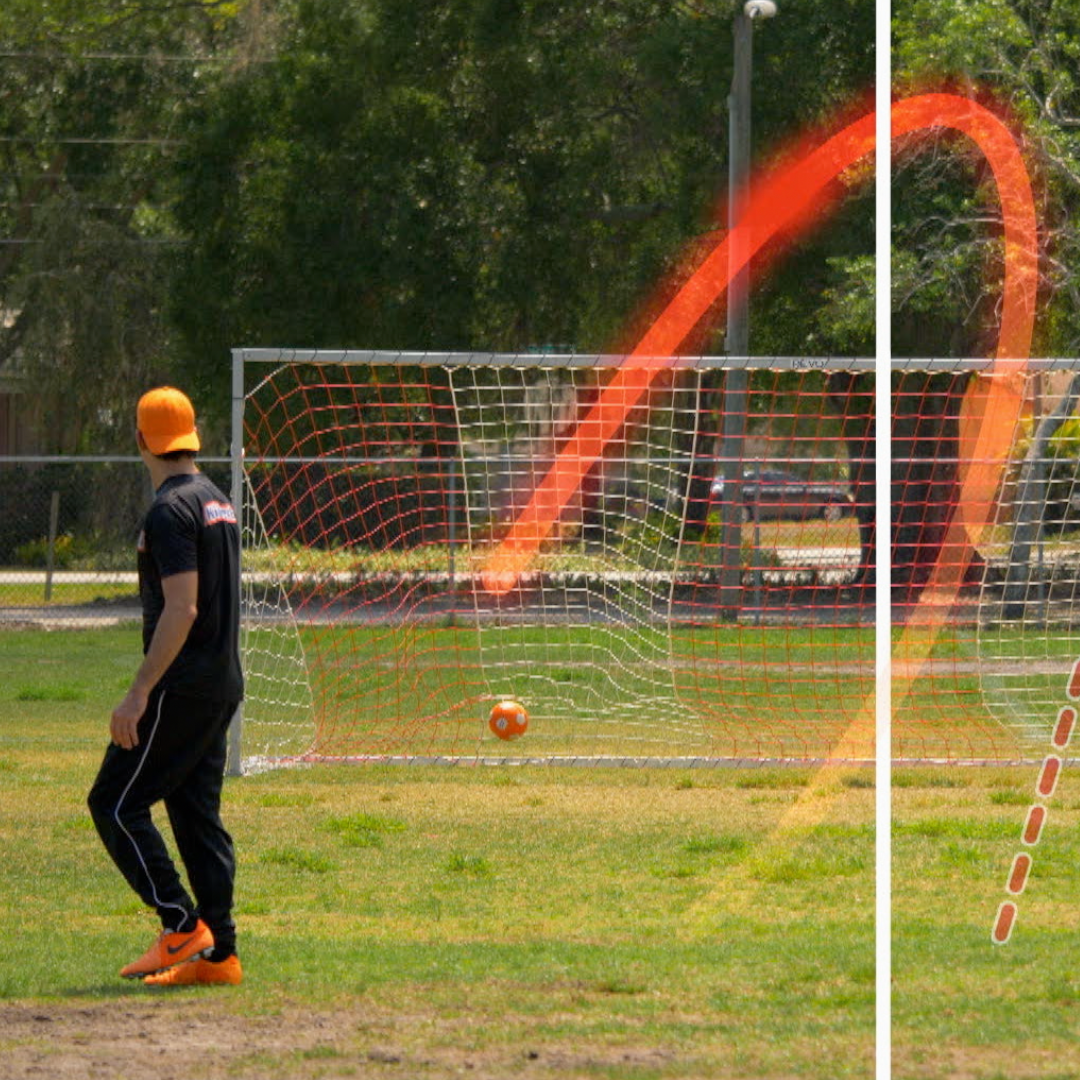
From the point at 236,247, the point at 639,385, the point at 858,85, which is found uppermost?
the point at 858,85

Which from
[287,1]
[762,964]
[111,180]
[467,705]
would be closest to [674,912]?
[762,964]

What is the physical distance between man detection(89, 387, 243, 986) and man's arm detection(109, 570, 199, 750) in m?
0.01

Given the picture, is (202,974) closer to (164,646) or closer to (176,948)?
(176,948)

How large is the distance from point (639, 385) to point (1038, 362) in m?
17.0

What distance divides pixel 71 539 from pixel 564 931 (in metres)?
22.3

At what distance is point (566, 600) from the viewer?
20.1m

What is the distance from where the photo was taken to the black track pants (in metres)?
7.12

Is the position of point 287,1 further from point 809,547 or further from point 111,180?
point 809,547

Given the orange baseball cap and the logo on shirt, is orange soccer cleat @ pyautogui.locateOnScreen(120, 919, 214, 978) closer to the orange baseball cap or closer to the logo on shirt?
the logo on shirt

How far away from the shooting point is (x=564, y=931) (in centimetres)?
812

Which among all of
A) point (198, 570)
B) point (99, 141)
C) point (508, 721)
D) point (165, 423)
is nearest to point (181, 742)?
point (198, 570)

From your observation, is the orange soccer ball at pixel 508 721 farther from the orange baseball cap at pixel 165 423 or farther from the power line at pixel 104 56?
the power line at pixel 104 56

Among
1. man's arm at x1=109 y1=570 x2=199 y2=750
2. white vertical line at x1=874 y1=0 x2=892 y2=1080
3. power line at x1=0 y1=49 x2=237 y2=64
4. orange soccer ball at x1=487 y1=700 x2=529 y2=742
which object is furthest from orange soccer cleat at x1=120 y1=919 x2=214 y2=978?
power line at x1=0 y1=49 x2=237 y2=64

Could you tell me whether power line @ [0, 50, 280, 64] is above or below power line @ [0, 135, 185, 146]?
above
